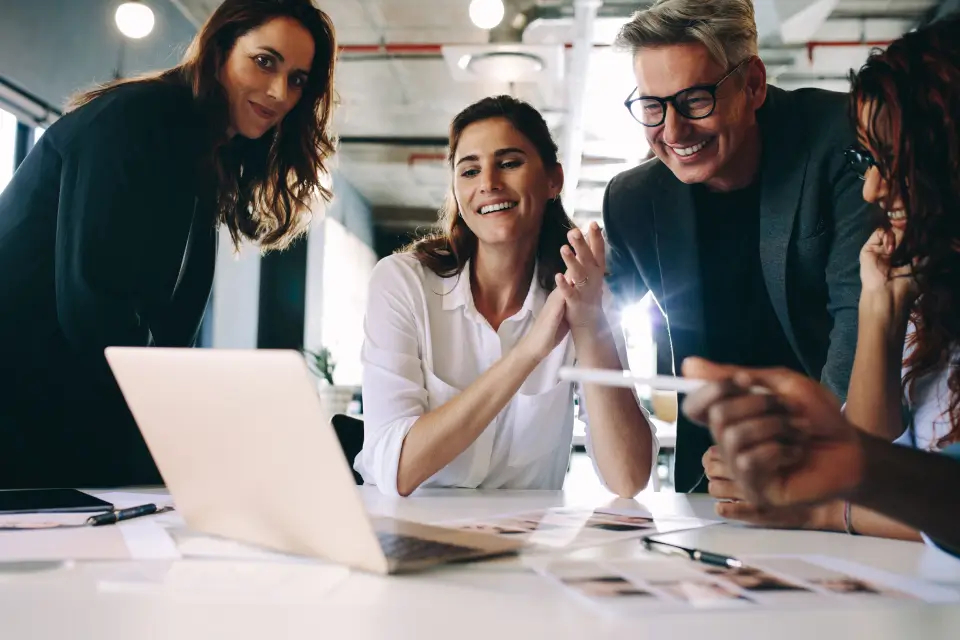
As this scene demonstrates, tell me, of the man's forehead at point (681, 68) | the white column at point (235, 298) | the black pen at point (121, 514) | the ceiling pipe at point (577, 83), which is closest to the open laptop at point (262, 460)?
the black pen at point (121, 514)

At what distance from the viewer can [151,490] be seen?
1.47m

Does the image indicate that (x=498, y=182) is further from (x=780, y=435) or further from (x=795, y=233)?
(x=780, y=435)

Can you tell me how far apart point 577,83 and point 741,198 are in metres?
4.21

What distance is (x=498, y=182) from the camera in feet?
6.14

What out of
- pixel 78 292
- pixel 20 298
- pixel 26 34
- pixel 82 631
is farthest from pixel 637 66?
pixel 26 34

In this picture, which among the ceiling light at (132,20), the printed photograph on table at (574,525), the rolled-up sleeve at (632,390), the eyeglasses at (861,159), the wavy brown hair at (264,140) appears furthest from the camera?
the ceiling light at (132,20)

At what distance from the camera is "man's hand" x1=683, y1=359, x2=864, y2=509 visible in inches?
25.6

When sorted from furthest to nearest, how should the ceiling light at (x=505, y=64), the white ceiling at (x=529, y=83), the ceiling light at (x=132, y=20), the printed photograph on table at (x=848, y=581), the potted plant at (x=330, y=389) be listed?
the potted plant at (x=330, y=389) → the ceiling light at (x=505, y=64) → the white ceiling at (x=529, y=83) → the ceiling light at (x=132, y=20) → the printed photograph on table at (x=848, y=581)

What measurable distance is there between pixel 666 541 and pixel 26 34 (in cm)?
363

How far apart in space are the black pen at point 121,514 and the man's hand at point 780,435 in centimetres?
76

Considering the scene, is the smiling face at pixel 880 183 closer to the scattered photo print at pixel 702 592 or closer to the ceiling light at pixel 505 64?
the scattered photo print at pixel 702 592

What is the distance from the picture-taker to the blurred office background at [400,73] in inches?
144

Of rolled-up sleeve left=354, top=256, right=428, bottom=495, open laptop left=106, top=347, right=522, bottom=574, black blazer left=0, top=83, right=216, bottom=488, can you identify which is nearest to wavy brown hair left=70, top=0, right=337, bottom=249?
black blazer left=0, top=83, right=216, bottom=488

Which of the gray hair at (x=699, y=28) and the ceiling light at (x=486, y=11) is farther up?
the ceiling light at (x=486, y=11)
